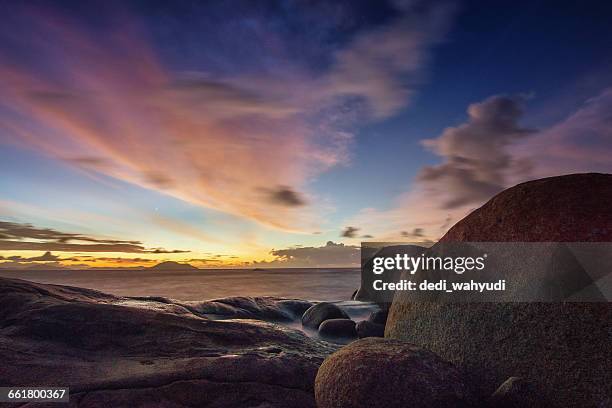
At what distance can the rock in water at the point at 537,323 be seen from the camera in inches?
127

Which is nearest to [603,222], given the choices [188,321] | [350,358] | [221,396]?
[350,358]

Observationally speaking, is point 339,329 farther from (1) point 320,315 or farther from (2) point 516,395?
(2) point 516,395

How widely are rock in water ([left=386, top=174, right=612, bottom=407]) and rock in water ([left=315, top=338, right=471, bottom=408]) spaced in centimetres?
49

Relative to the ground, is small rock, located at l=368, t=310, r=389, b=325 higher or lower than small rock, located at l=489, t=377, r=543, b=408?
lower

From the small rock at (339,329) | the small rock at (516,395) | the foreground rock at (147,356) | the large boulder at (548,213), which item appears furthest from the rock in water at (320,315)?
the small rock at (516,395)

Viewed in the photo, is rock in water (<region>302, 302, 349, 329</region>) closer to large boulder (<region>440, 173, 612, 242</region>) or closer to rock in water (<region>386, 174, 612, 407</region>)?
rock in water (<region>386, 174, 612, 407</region>)

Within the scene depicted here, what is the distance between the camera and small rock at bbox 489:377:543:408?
330 cm

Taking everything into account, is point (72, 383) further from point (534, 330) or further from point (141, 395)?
point (534, 330)

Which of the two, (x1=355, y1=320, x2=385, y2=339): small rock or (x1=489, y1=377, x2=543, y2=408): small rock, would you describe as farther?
(x1=355, y1=320, x2=385, y2=339): small rock

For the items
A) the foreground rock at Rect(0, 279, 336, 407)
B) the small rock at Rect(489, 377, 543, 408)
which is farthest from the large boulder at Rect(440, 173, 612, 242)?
the foreground rock at Rect(0, 279, 336, 407)

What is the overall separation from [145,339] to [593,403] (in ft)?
15.6

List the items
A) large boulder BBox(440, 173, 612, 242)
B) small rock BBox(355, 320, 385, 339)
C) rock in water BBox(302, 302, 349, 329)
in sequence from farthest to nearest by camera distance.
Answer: rock in water BBox(302, 302, 349, 329), small rock BBox(355, 320, 385, 339), large boulder BBox(440, 173, 612, 242)

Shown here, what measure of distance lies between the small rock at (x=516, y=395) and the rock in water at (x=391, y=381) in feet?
0.84

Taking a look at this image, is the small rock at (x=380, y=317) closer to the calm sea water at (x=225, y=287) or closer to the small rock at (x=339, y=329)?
the small rock at (x=339, y=329)
